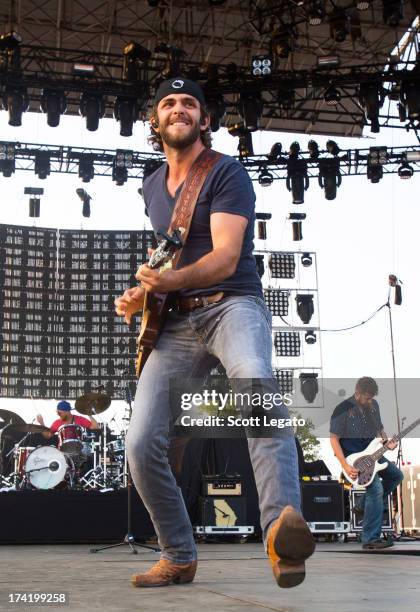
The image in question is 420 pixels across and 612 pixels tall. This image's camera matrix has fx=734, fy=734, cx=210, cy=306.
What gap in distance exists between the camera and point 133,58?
14.4 metres

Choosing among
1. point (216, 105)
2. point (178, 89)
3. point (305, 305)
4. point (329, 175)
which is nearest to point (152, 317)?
point (178, 89)

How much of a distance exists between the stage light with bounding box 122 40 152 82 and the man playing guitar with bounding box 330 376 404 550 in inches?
367

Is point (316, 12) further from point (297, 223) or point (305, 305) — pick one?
point (305, 305)

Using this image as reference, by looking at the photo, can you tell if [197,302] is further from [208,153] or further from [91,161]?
[91,161]

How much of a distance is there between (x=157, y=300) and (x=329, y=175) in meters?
14.9

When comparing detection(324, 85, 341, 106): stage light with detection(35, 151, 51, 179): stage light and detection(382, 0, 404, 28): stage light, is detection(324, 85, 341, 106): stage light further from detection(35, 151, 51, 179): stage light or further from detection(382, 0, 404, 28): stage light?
detection(35, 151, 51, 179): stage light

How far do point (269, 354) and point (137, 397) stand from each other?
584 millimetres

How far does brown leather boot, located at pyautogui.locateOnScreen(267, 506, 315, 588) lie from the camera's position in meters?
2.16

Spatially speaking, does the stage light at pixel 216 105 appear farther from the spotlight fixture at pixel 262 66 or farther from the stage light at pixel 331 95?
the stage light at pixel 331 95

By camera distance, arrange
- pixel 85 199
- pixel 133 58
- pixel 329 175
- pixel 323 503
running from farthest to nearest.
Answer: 1. pixel 85 199
2. pixel 329 175
3. pixel 133 58
4. pixel 323 503

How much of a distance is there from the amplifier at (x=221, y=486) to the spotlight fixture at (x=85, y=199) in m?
10.8

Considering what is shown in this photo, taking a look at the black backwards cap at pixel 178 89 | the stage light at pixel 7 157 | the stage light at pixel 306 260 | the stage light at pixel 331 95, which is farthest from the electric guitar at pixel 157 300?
the stage light at pixel 306 260

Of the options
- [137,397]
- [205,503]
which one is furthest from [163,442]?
[205,503]

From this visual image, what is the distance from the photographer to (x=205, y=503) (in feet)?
31.1
